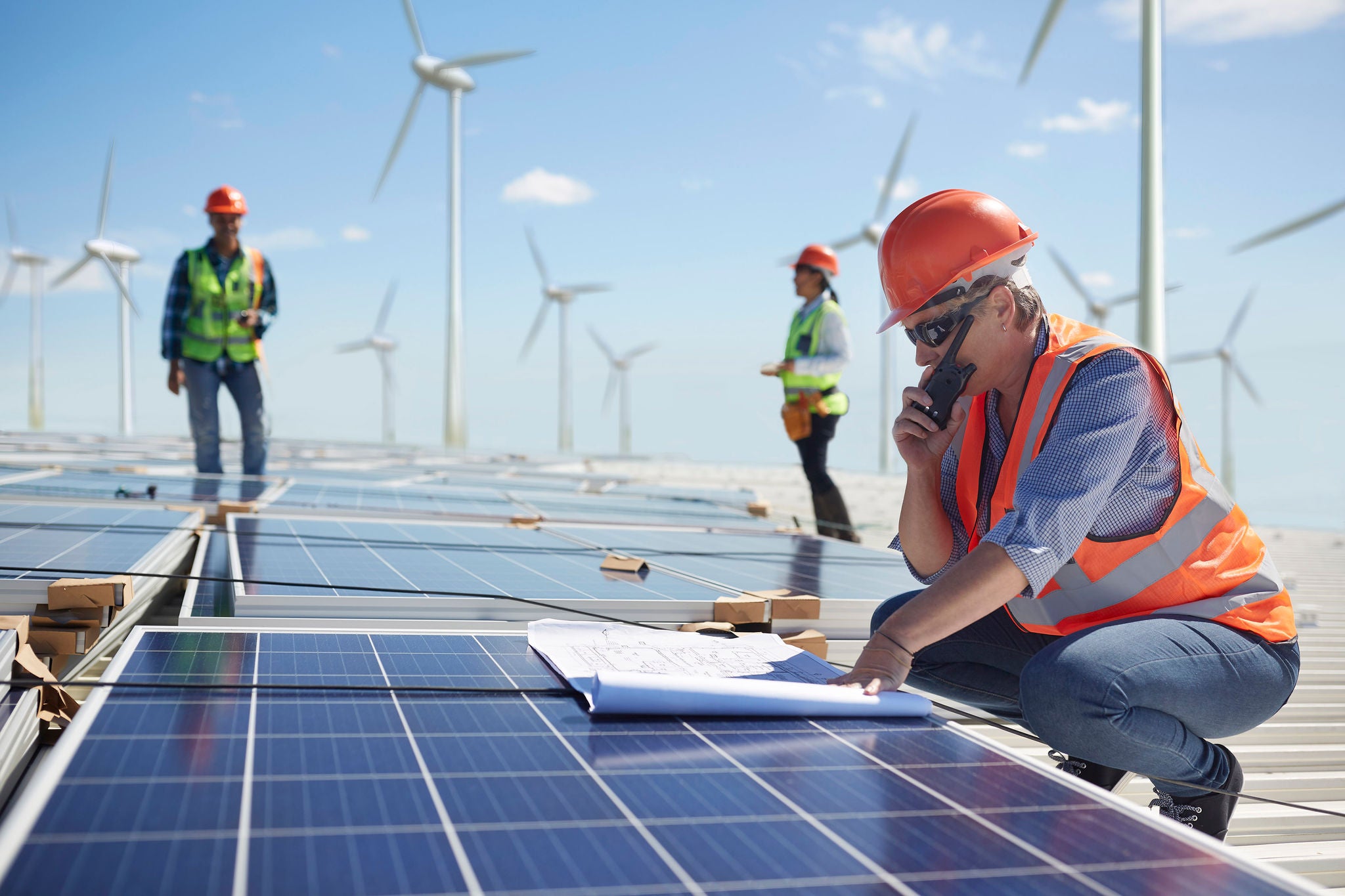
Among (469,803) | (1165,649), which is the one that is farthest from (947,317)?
(469,803)

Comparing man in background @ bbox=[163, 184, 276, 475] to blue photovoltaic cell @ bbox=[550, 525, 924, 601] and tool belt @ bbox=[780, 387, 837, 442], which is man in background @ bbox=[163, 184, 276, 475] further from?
tool belt @ bbox=[780, 387, 837, 442]

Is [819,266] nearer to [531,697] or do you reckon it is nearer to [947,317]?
[947,317]

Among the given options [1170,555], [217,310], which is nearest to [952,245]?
[1170,555]

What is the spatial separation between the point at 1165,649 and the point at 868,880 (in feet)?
5.13

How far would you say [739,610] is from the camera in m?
3.55

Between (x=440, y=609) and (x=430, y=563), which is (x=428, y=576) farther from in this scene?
(x=440, y=609)

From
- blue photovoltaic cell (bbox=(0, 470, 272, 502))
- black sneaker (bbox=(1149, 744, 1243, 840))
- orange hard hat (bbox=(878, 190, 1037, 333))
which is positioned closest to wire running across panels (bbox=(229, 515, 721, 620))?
orange hard hat (bbox=(878, 190, 1037, 333))

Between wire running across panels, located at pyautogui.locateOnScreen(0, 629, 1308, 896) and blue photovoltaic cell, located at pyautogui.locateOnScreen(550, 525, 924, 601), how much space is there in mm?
2101

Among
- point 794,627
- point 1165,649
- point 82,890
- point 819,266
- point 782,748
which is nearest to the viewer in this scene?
point 82,890

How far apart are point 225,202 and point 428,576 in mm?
5863

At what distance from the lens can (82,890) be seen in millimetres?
1179

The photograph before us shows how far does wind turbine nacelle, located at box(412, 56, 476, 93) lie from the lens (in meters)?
31.5

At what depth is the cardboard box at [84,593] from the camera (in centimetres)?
315

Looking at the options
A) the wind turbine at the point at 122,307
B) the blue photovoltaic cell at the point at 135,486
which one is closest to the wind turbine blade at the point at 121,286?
the wind turbine at the point at 122,307
